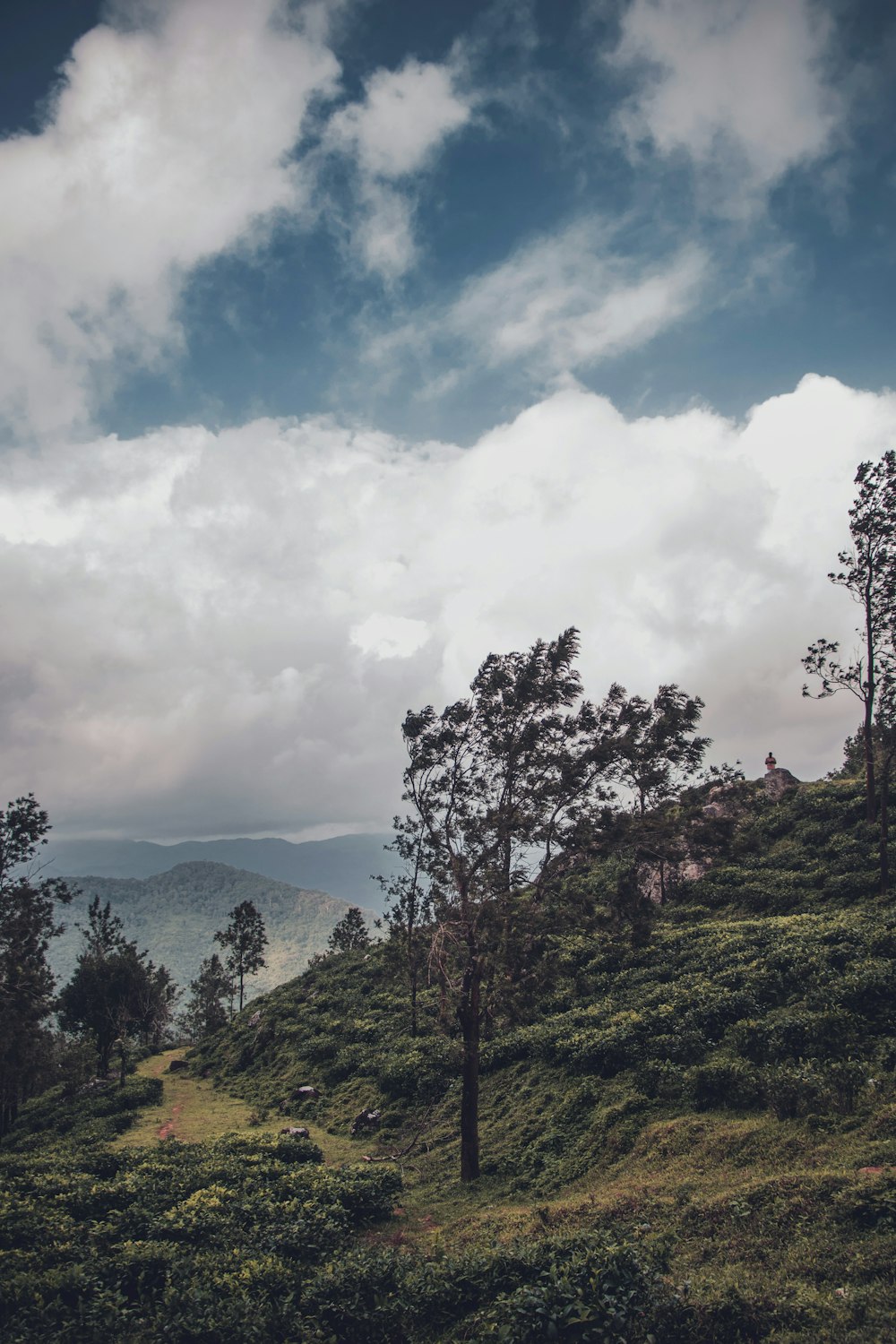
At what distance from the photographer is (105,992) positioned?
6175cm

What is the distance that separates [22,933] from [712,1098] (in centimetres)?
3557

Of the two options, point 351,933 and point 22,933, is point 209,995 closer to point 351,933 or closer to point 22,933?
point 351,933

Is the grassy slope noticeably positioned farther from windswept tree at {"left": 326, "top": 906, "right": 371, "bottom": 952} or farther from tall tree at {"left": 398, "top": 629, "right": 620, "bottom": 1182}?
windswept tree at {"left": 326, "top": 906, "right": 371, "bottom": 952}

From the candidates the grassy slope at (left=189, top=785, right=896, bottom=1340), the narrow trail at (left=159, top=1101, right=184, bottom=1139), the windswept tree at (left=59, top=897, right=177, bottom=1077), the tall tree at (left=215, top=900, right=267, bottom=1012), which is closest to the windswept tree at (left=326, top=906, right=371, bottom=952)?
the tall tree at (left=215, top=900, right=267, bottom=1012)

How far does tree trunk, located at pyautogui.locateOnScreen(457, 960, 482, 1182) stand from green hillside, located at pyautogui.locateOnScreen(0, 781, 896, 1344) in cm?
69

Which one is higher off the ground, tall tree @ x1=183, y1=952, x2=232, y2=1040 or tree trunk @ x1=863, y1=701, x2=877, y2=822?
tree trunk @ x1=863, y1=701, x2=877, y2=822

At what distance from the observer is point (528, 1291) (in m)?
10.6

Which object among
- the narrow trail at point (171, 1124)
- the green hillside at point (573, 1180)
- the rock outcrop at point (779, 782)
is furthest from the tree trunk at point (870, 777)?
the narrow trail at point (171, 1124)

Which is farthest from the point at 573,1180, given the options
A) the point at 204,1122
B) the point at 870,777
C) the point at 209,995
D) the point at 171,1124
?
the point at 209,995

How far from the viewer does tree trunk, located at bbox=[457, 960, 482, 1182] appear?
68.9 feet

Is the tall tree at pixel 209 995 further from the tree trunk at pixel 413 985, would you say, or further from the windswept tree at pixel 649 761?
the windswept tree at pixel 649 761

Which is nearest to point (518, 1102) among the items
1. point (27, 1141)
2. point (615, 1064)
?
point (615, 1064)

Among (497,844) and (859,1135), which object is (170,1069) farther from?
(859,1135)

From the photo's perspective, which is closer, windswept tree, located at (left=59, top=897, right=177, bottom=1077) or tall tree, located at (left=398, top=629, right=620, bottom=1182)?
tall tree, located at (left=398, top=629, right=620, bottom=1182)
